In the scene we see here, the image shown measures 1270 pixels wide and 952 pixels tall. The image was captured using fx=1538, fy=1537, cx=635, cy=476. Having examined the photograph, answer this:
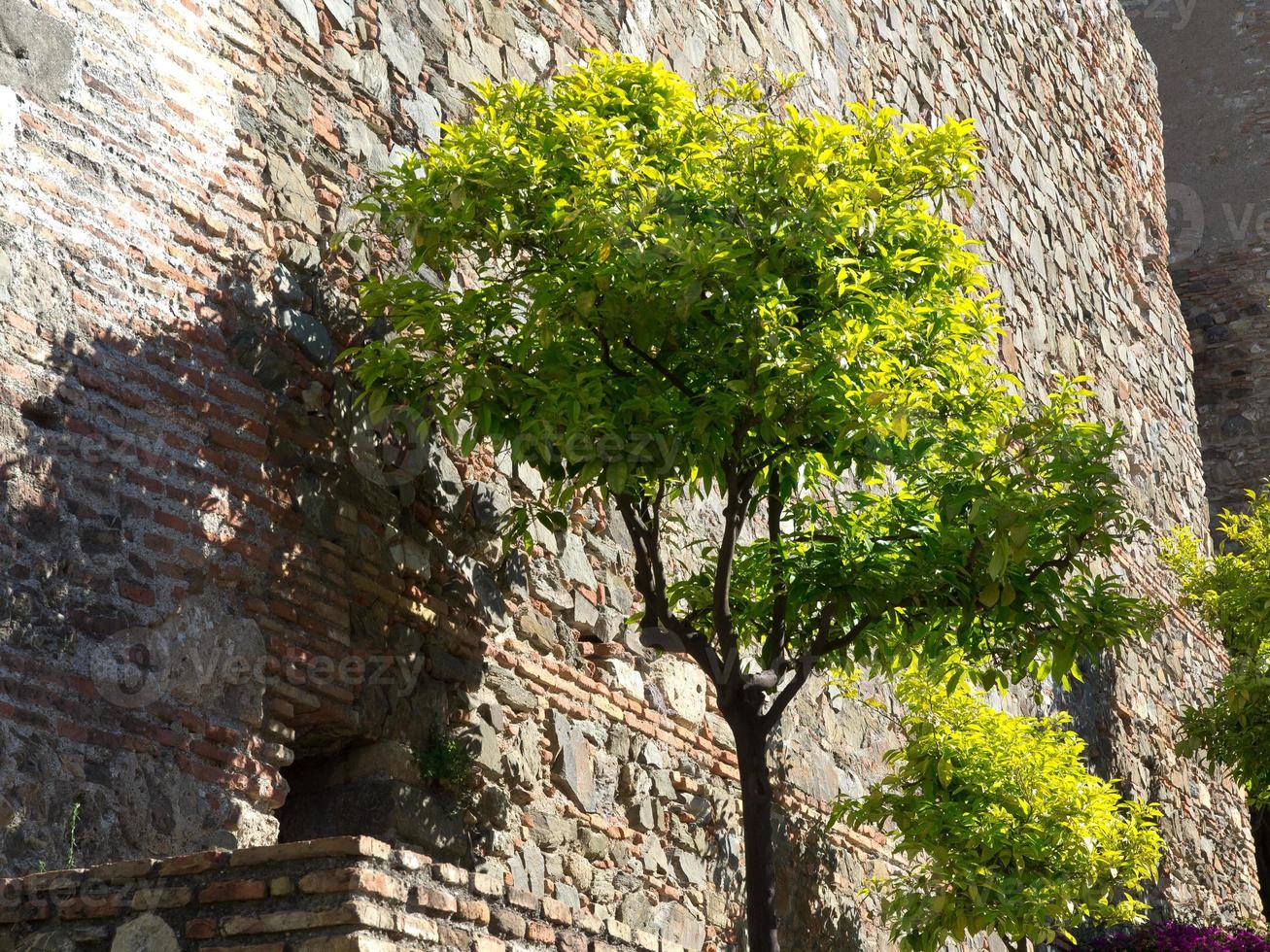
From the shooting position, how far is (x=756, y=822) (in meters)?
5.22

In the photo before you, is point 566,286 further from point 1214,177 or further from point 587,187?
point 1214,177

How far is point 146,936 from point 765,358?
2.45 m

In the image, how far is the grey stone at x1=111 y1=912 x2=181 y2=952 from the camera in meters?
3.39

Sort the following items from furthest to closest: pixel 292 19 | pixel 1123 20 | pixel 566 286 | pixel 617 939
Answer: pixel 1123 20, pixel 292 19, pixel 566 286, pixel 617 939

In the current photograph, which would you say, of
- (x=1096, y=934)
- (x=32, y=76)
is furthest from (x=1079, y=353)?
(x=32, y=76)

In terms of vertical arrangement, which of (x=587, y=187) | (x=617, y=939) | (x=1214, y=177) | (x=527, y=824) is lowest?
(x=617, y=939)

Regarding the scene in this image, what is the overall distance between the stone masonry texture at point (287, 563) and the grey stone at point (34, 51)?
0.04ft

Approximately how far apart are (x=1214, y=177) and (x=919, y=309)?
48.5ft

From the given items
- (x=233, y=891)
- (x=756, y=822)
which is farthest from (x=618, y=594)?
(x=233, y=891)

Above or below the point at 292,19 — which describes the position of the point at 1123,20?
above

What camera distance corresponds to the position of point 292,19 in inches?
228

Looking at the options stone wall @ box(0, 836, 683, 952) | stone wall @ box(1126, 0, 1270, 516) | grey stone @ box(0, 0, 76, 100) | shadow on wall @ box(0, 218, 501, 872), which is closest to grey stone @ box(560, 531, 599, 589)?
shadow on wall @ box(0, 218, 501, 872)

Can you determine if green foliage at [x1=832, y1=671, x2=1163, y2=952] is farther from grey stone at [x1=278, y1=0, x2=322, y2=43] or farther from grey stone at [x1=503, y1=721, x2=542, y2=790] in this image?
grey stone at [x1=278, y1=0, x2=322, y2=43]

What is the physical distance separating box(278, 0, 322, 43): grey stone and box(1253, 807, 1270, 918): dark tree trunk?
10056 millimetres
